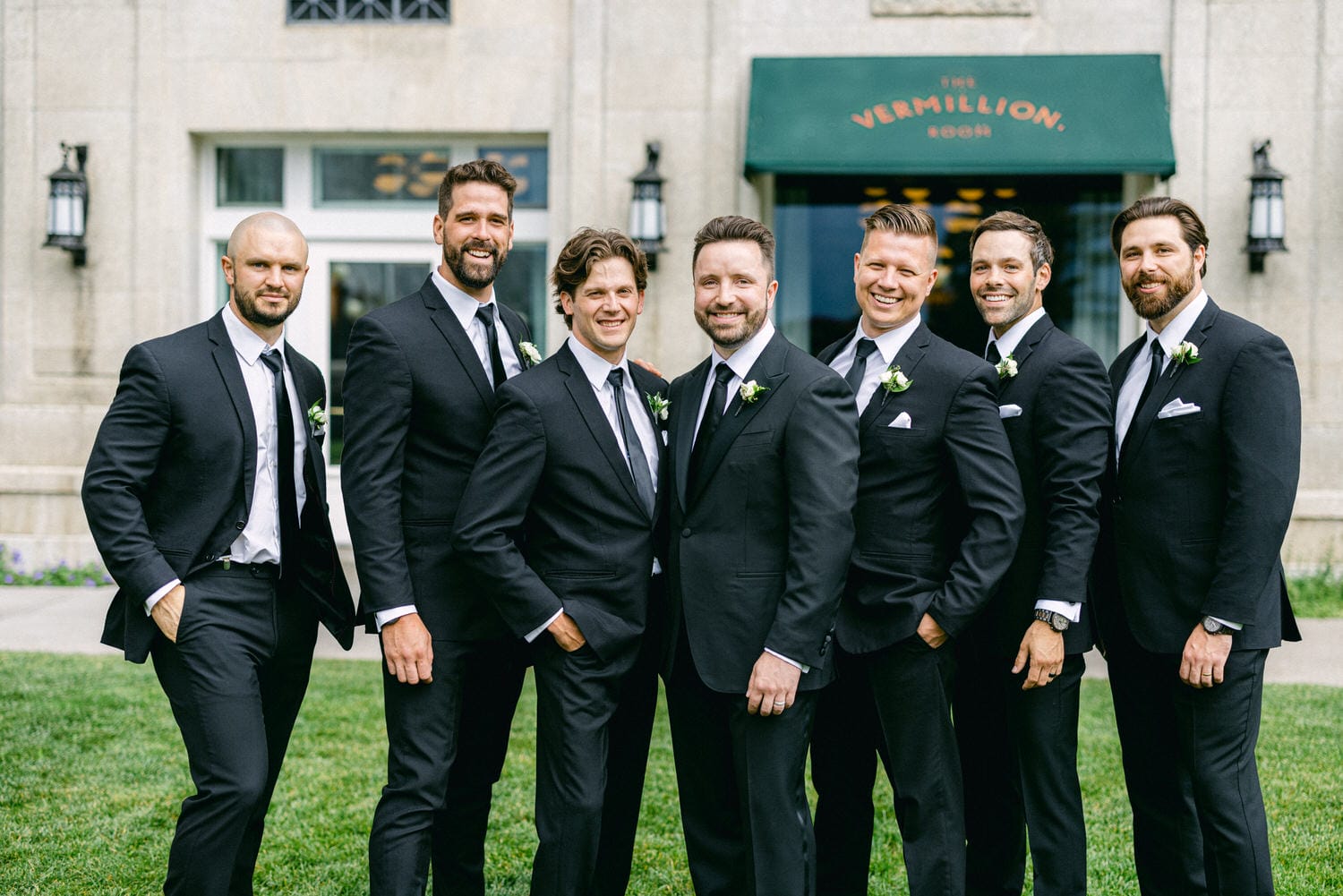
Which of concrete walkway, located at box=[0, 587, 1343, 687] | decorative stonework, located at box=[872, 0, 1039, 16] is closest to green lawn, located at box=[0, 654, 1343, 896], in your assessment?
concrete walkway, located at box=[0, 587, 1343, 687]

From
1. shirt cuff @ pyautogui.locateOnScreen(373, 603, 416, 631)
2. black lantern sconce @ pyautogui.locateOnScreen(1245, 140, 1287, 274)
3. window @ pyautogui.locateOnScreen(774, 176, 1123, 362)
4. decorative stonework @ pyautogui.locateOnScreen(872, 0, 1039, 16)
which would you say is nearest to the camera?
shirt cuff @ pyautogui.locateOnScreen(373, 603, 416, 631)

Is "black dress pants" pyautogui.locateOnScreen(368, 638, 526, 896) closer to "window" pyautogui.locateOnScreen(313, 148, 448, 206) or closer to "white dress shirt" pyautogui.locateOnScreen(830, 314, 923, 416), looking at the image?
"white dress shirt" pyautogui.locateOnScreen(830, 314, 923, 416)

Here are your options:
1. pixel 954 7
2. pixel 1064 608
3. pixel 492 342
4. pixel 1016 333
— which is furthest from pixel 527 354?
pixel 954 7

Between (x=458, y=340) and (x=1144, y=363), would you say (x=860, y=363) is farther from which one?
(x=458, y=340)

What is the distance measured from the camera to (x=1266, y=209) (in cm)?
948

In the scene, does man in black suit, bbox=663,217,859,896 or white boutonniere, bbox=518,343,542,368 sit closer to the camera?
man in black suit, bbox=663,217,859,896

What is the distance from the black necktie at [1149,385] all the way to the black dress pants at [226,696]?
2.81m

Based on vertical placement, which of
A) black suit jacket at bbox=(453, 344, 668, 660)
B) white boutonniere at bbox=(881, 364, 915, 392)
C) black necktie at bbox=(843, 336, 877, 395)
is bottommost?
black suit jacket at bbox=(453, 344, 668, 660)

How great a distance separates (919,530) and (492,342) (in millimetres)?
1574

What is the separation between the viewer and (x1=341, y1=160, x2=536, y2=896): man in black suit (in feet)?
12.1

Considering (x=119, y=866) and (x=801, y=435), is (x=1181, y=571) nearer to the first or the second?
(x=801, y=435)

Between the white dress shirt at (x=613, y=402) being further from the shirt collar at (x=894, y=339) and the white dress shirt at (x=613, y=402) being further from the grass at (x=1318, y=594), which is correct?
the grass at (x=1318, y=594)

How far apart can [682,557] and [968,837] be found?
162 centimetres

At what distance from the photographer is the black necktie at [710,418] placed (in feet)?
12.1
